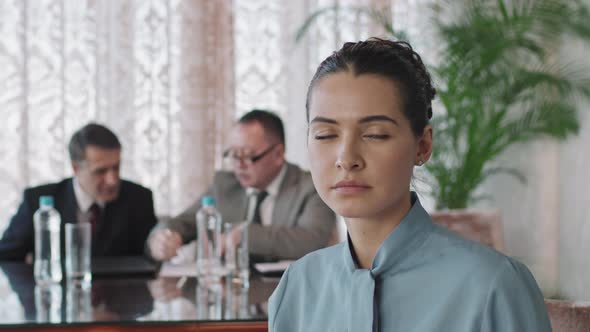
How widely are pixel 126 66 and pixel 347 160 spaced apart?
4.01 metres

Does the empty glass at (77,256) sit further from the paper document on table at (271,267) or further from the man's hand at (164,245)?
the paper document on table at (271,267)

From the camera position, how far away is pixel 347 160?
0.89 m

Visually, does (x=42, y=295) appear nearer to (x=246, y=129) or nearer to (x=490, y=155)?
(x=246, y=129)

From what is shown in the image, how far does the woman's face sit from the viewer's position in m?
0.90

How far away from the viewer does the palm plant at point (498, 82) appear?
4.05m

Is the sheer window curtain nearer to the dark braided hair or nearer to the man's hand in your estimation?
the man's hand

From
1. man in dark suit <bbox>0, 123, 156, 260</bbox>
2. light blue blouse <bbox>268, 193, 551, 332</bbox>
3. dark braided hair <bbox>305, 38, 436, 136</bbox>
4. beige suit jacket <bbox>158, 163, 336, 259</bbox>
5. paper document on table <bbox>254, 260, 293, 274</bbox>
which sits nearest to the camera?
light blue blouse <bbox>268, 193, 551, 332</bbox>

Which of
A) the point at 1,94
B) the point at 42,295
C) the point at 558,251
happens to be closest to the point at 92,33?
the point at 1,94

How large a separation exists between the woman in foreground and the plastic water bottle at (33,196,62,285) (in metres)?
1.73

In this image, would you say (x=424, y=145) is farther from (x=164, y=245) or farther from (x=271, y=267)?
(x=164, y=245)

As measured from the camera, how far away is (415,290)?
872mm

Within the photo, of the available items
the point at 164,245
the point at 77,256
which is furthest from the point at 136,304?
the point at 164,245

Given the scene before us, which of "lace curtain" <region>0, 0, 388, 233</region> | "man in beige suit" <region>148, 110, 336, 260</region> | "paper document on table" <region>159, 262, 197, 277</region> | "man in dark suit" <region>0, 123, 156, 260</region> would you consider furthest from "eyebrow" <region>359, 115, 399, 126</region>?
"lace curtain" <region>0, 0, 388, 233</region>

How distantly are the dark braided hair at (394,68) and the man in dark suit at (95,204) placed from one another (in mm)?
2444
